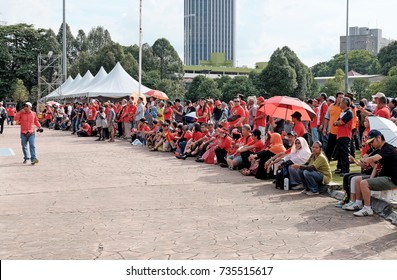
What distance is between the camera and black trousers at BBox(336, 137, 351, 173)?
11.2 meters

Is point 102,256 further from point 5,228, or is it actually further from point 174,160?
point 174,160

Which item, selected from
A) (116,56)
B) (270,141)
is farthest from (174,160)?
(116,56)

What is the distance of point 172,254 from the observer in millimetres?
6109

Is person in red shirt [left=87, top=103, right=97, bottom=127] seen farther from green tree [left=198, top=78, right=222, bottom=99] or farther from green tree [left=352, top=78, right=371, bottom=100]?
green tree [left=352, top=78, right=371, bottom=100]

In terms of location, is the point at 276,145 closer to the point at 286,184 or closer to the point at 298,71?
the point at 286,184

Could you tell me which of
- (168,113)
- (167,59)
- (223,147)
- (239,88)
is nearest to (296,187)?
(223,147)

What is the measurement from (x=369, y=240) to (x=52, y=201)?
5652mm

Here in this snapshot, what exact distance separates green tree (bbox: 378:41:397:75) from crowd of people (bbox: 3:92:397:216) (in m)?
75.5

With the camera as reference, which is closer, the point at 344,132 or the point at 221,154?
the point at 344,132

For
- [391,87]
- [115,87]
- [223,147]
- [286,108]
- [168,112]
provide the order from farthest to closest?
[391,87] < [115,87] < [168,112] < [223,147] < [286,108]

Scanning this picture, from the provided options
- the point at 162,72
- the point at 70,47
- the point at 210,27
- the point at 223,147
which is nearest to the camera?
the point at 223,147

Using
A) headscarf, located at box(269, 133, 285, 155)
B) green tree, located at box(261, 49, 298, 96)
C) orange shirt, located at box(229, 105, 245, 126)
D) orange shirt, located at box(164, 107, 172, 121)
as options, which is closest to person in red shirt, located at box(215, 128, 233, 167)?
orange shirt, located at box(229, 105, 245, 126)

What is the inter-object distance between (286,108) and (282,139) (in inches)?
42.0

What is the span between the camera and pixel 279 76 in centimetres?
6131
